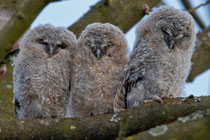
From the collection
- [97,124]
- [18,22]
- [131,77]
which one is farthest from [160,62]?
[18,22]

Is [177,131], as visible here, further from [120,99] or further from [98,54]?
[98,54]

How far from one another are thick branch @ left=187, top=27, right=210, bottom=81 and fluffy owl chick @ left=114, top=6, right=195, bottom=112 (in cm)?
155

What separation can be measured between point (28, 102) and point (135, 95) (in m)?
1.05

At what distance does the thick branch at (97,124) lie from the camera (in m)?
2.82

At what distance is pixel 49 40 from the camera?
3760 mm

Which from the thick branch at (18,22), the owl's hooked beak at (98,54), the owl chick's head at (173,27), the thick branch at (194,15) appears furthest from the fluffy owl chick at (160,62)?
the thick branch at (194,15)

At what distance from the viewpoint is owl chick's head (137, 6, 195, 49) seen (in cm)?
346

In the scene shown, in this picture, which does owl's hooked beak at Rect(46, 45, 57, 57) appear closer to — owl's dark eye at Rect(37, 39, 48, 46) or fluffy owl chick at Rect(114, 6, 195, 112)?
owl's dark eye at Rect(37, 39, 48, 46)

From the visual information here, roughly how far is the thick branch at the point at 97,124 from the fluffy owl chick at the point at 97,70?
0.47 meters

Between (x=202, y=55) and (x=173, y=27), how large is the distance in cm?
185

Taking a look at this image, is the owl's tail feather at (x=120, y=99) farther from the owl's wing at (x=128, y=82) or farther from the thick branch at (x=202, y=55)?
the thick branch at (x=202, y=55)

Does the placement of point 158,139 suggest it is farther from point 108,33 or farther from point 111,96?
point 108,33

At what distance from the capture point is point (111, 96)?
349 cm

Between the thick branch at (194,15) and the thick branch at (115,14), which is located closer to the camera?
the thick branch at (115,14)
